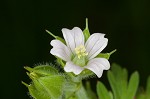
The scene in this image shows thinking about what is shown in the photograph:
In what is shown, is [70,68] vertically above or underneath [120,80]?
underneath

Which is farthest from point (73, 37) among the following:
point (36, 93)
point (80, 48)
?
point (36, 93)

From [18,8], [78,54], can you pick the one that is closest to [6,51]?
[18,8]

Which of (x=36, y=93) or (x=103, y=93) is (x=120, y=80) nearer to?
(x=103, y=93)

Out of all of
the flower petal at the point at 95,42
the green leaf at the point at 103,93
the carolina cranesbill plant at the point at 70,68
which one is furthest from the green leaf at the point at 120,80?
the flower petal at the point at 95,42

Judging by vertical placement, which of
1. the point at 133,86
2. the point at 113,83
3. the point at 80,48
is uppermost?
the point at 80,48

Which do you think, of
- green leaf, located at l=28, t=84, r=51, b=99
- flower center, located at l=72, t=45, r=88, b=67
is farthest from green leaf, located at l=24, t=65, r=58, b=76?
flower center, located at l=72, t=45, r=88, b=67

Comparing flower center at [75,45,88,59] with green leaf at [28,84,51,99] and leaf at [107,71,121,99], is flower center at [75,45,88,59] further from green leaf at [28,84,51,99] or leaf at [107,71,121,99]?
leaf at [107,71,121,99]

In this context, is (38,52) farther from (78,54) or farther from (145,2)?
(78,54)
